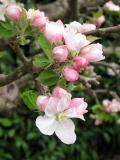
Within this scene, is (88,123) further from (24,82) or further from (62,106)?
(62,106)

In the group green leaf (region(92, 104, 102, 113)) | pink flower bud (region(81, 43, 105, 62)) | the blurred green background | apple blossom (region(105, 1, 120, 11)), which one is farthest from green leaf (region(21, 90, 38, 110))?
the blurred green background

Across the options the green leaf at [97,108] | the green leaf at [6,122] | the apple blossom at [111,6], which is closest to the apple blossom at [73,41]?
the apple blossom at [111,6]

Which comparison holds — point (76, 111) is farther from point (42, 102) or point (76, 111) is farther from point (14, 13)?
point (14, 13)

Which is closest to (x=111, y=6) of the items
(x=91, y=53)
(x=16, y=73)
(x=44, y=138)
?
(x=16, y=73)

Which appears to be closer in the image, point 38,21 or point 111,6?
point 38,21

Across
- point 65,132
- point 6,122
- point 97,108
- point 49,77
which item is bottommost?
point 6,122

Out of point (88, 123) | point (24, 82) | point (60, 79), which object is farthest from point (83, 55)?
point (88, 123)

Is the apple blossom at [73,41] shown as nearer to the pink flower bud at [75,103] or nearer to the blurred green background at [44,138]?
the pink flower bud at [75,103]
